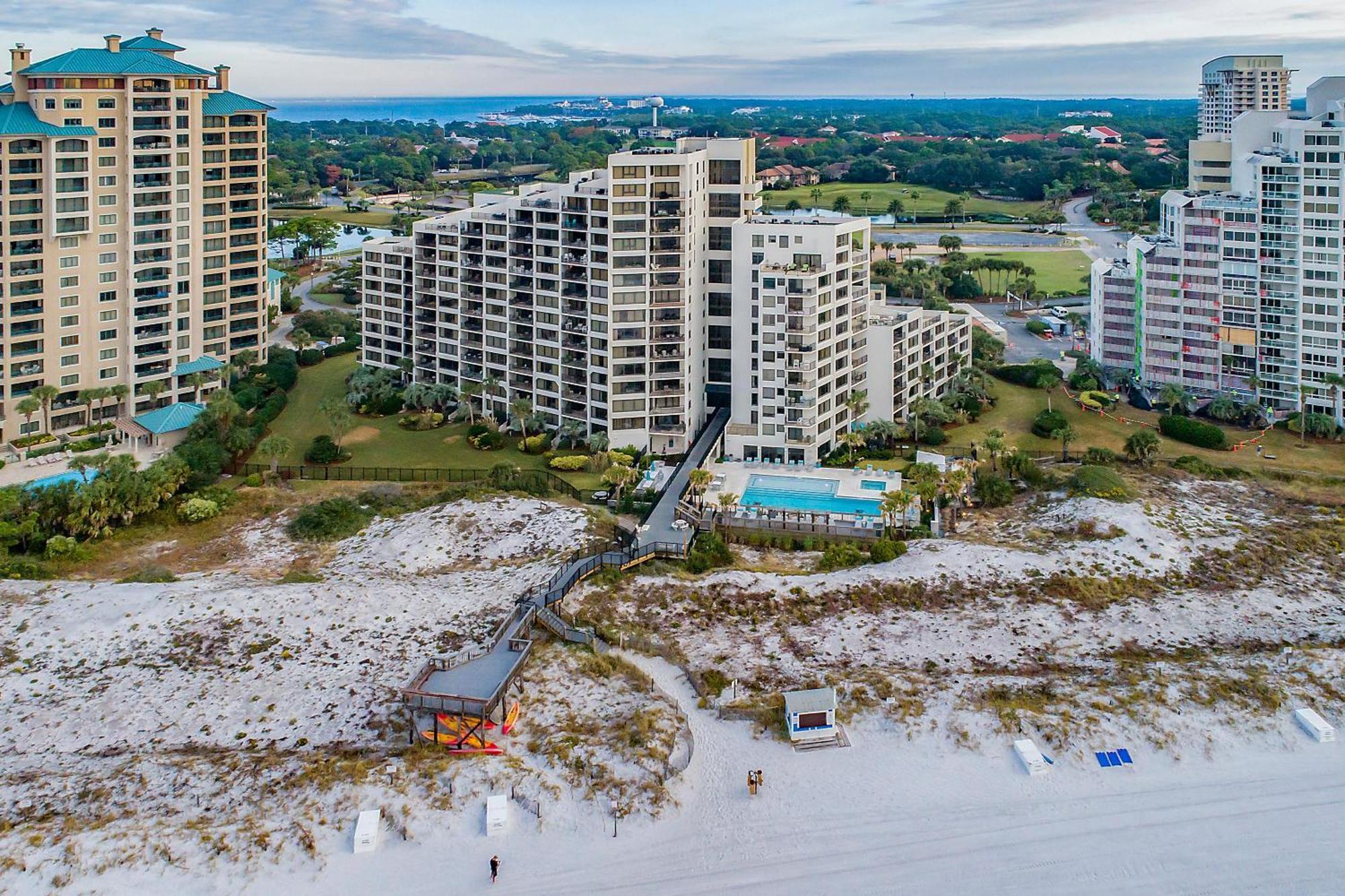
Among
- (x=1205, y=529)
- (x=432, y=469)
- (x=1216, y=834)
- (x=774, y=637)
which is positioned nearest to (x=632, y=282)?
(x=432, y=469)

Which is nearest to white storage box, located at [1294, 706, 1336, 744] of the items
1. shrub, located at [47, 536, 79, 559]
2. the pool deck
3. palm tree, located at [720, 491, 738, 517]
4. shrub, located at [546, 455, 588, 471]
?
the pool deck

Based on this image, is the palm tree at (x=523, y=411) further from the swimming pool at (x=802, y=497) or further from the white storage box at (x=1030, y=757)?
the white storage box at (x=1030, y=757)

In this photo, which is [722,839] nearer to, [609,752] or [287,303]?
[609,752]

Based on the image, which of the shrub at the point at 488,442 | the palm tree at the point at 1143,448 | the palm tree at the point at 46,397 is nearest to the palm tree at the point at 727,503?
the shrub at the point at 488,442

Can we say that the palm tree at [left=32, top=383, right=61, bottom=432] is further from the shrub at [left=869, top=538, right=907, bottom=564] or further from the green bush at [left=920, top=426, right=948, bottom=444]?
the green bush at [left=920, top=426, right=948, bottom=444]

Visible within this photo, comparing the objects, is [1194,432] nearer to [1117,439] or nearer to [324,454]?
[1117,439]
